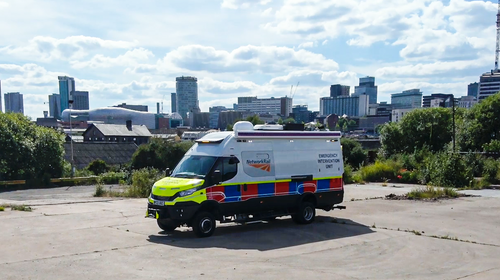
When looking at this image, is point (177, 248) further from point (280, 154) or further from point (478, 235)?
point (478, 235)

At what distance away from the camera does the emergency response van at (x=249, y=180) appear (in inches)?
479

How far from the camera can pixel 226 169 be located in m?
12.8

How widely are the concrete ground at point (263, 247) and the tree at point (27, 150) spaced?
57.3 feet

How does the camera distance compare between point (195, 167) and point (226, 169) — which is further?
point (195, 167)

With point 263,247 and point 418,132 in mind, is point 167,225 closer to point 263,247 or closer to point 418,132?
point 263,247

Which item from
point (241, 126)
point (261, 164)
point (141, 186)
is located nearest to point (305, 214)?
point (261, 164)

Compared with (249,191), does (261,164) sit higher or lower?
higher

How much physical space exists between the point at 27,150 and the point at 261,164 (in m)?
25.9

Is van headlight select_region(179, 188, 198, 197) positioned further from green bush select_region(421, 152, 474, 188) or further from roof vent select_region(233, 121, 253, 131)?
green bush select_region(421, 152, 474, 188)

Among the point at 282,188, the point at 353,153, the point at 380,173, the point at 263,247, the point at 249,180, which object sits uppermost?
the point at 249,180

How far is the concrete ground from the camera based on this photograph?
8961 millimetres

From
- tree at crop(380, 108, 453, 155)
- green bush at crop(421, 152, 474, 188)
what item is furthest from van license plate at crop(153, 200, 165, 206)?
tree at crop(380, 108, 453, 155)

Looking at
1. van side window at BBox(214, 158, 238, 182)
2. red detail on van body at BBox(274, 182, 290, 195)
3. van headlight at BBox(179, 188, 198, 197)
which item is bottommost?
red detail on van body at BBox(274, 182, 290, 195)

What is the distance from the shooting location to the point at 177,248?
1100 centimetres
